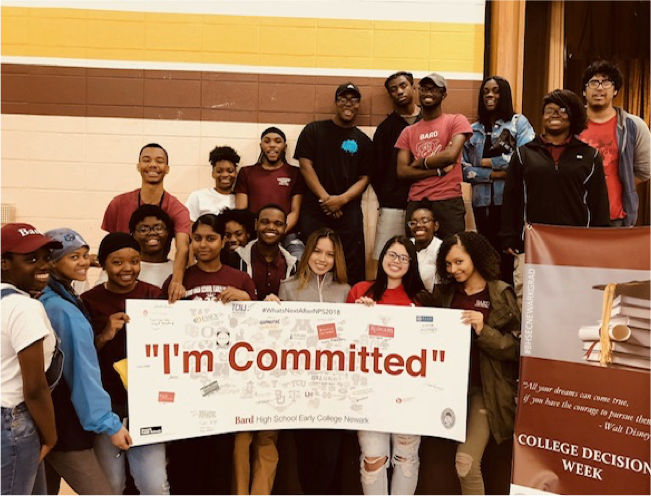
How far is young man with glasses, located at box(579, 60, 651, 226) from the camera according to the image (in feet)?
14.8

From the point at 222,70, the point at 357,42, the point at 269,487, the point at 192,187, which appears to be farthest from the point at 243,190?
the point at 269,487

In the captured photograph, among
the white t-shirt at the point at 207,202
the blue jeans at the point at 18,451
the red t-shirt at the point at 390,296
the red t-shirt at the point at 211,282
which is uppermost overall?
the white t-shirt at the point at 207,202

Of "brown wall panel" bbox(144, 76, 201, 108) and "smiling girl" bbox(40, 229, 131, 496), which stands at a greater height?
"brown wall panel" bbox(144, 76, 201, 108)

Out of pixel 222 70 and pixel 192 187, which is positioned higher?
pixel 222 70

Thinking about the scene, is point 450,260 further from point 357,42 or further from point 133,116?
point 133,116

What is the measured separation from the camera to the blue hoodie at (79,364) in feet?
9.79

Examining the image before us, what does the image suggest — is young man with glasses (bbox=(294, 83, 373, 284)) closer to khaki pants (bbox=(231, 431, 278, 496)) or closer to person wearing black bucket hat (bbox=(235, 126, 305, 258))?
person wearing black bucket hat (bbox=(235, 126, 305, 258))

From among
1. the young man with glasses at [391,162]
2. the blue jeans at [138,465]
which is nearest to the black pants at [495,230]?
the young man with glasses at [391,162]

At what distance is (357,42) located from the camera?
17.6ft

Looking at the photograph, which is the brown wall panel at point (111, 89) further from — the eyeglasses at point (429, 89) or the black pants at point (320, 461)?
the black pants at point (320, 461)

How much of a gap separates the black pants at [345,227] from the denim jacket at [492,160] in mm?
984

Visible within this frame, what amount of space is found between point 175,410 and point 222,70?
10.3 ft

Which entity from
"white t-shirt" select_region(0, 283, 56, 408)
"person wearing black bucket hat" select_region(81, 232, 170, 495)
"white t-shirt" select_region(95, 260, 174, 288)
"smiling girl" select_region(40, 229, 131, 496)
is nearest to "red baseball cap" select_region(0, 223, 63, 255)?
"white t-shirt" select_region(0, 283, 56, 408)

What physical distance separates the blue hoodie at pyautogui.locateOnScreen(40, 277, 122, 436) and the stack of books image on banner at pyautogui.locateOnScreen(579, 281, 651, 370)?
2.60m
